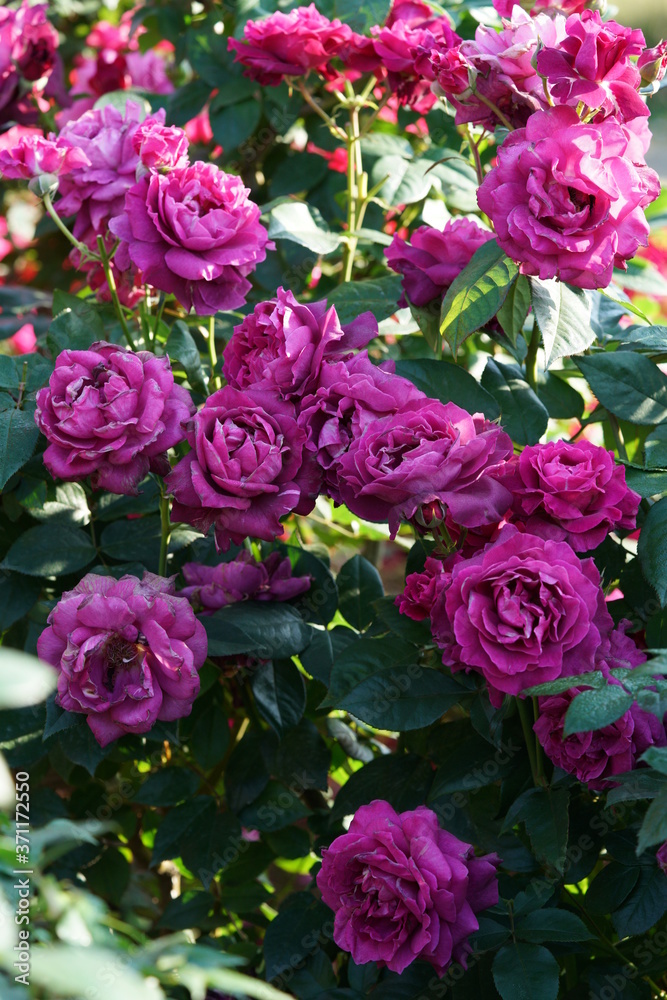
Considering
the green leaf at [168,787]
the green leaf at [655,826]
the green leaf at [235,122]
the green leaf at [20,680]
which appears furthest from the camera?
the green leaf at [235,122]

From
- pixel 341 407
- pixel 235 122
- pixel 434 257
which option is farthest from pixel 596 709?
pixel 235 122

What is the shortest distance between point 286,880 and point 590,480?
999 mm

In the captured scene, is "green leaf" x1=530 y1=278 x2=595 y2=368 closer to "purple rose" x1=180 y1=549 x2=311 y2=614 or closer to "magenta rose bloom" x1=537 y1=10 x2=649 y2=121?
"magenta rose bloom" x1=537 y1=10 x2=649 y2=121

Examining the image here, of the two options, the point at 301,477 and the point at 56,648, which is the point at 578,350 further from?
the point at 56,648

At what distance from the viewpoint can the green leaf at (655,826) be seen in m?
0.59

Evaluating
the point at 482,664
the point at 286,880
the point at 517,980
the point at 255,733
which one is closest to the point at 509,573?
the point at 482,664

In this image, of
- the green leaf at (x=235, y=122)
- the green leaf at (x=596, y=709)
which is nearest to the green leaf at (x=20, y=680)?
the green leaf at (x=596, y=709)

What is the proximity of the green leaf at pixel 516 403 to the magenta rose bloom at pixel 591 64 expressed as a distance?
0.99 feet

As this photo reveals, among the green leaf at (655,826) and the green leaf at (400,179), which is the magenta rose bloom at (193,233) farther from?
the green leaf at (655,826)

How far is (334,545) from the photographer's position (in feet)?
5.57

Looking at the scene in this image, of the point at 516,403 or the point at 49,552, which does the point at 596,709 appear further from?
the point at 49,552

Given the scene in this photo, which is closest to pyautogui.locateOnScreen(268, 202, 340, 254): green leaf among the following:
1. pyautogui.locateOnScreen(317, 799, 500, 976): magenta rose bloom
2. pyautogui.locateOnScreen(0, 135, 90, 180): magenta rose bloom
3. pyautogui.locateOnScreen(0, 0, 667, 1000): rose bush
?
pyautogui.locateOnScreen(0, 0, 667, 1000): rose bush

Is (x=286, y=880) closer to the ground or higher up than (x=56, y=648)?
closer to the ground

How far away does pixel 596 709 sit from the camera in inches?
24.6
